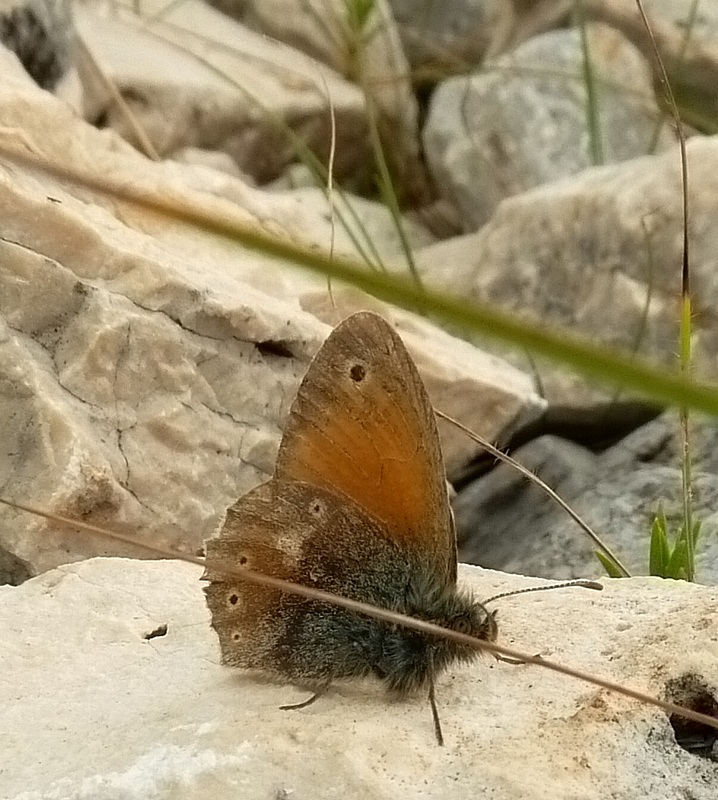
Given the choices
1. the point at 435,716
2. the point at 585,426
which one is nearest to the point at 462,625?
the point at 435,716

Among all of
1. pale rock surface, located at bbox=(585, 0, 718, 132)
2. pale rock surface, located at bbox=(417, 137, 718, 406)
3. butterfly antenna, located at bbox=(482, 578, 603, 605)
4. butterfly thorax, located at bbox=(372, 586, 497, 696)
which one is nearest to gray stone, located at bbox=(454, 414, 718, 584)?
pale rock surface, located at bbox=(417, 137, 718, 406)

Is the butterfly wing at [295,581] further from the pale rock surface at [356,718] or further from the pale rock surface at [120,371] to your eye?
the pale rock surface at [120,371]

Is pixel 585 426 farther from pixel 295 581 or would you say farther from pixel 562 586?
pixel 295 581

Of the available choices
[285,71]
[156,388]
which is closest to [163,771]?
[156,388]

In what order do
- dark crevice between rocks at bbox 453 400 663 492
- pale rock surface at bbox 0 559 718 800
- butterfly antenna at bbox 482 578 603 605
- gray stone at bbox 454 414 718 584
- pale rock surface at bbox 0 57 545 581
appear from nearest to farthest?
pale rock surface at bbox 0 559 718 800
butterfly antenna at bbox 482 578 603 605
pale rock surface at bbox 0 57 545 581
gray stone at bbox 454 414 718 584
dark crevice between rocks at bbox 453 400 663 492

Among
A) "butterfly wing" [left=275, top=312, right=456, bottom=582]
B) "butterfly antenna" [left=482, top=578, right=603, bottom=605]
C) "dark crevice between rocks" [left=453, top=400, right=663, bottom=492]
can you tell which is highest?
"butterfly wing" [left=275, top=312, right=456, bottom=582]

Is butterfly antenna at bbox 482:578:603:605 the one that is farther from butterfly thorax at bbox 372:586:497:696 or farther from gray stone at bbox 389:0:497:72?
gray stone at bbox 389:0:497:72

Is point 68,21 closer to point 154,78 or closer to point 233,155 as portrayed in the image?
point 154,78

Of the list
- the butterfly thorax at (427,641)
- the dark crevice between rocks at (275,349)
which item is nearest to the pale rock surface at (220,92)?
the dark crevice between rocks at (275,349)
